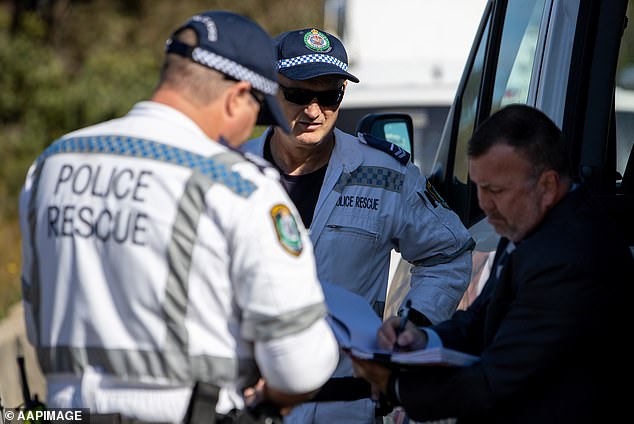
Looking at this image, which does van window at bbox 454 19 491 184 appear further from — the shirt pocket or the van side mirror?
the shirt pocket

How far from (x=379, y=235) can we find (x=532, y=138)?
1282 millimetres

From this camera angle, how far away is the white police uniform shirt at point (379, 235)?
12.6ft

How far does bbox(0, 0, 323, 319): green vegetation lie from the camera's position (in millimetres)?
13820

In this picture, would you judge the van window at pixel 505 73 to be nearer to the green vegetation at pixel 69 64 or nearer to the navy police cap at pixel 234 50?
the navy police cap at pixel 234 50

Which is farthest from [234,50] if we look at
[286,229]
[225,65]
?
[286,229]

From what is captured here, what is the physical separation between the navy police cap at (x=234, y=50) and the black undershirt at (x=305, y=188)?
1.29 metres

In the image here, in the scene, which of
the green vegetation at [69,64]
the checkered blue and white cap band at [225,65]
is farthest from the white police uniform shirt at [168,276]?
the green vegetation at [69,64]

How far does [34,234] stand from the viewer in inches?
107

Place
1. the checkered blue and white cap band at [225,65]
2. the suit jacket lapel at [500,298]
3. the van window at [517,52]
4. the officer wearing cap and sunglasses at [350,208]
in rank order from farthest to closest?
the officer wearing cap and sunglasses at [350,208]
the van window at [517,52]
the suit jacket lapel at [500,298]
the checkered blue and white cap band at [225,65]

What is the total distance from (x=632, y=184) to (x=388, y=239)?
2.90 ft

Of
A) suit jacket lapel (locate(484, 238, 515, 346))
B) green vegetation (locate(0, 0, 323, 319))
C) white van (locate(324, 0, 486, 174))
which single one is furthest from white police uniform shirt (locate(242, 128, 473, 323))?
green vegetation (locate(0, 0, 323, 319))

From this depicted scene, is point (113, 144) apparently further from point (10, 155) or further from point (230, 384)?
point (10, 155)

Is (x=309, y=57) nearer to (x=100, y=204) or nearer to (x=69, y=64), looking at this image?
(x=100, y=204)

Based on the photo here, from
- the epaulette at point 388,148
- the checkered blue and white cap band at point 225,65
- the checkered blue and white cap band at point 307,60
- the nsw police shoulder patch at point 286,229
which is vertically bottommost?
the nsw police shoulder patch at point 286,229
